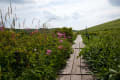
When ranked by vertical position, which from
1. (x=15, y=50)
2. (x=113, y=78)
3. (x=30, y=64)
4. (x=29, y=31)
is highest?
(x=29, y=31)

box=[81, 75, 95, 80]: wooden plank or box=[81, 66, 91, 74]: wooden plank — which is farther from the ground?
box=[81, 66, 91, 74]: wooden plank

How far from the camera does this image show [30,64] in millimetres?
2520

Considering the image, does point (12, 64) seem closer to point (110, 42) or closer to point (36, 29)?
point (36, 29)

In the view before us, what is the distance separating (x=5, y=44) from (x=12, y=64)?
419 mm

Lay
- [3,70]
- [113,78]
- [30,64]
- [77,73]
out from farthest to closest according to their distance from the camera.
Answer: [77,73], [30,64], [113,78], [3,70]

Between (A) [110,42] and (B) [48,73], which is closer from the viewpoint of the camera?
(B) [48,73]

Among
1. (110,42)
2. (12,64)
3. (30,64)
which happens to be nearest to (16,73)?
(12,64)

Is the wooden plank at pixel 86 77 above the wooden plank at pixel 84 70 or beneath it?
beneath

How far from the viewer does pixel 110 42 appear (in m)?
3.55

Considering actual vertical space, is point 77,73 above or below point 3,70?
below

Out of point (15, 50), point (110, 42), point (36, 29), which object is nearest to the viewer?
point (15, 50)

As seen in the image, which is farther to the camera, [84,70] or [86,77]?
[84,70]

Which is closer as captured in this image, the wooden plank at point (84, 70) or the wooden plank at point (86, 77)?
the wooden plank at point (86, 77)

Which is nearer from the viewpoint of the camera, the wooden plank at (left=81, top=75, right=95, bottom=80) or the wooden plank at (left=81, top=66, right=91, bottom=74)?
the wooden plank at (left=81, top=75, right=95, bottom=80)
